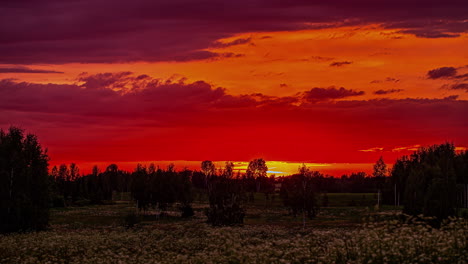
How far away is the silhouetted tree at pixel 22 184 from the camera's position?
56.2m

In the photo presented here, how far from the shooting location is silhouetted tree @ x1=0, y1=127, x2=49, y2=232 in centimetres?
5619

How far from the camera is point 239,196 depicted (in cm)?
6025

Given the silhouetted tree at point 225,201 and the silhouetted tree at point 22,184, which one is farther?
the silhouetted tree at point 225,201

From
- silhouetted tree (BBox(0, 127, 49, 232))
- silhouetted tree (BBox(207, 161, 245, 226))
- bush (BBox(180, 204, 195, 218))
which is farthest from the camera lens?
bush (BBox(180, 204, 195, 218))

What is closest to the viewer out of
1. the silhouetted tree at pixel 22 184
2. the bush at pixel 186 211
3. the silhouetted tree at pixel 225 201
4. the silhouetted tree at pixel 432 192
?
the silhouetted tree at pixel 432 192

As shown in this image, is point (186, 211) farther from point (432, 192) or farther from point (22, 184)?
point (432, 192)

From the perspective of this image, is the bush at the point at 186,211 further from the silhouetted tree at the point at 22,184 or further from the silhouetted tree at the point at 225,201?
the silhouetted tree at the point at 22,184

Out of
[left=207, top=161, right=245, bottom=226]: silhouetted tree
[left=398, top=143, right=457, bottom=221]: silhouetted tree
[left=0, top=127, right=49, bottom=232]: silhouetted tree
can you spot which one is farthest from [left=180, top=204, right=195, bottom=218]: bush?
[left=398, top=143, right=457, bottom=221]: silhouetted tree

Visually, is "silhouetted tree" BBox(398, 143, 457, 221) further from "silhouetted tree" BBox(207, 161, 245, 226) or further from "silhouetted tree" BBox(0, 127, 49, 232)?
"silhouetted tree" BBox(0, 127, 49, 232)

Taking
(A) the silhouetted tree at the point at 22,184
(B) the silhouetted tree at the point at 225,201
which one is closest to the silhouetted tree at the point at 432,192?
(B) the silhouetted tree at the point at 225,201

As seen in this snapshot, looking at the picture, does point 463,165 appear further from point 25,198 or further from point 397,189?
point 25,198

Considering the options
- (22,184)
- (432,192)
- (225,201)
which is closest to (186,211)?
(225,201)

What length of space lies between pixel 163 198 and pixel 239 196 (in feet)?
101

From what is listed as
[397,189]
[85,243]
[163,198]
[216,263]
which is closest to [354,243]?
[216,263]
